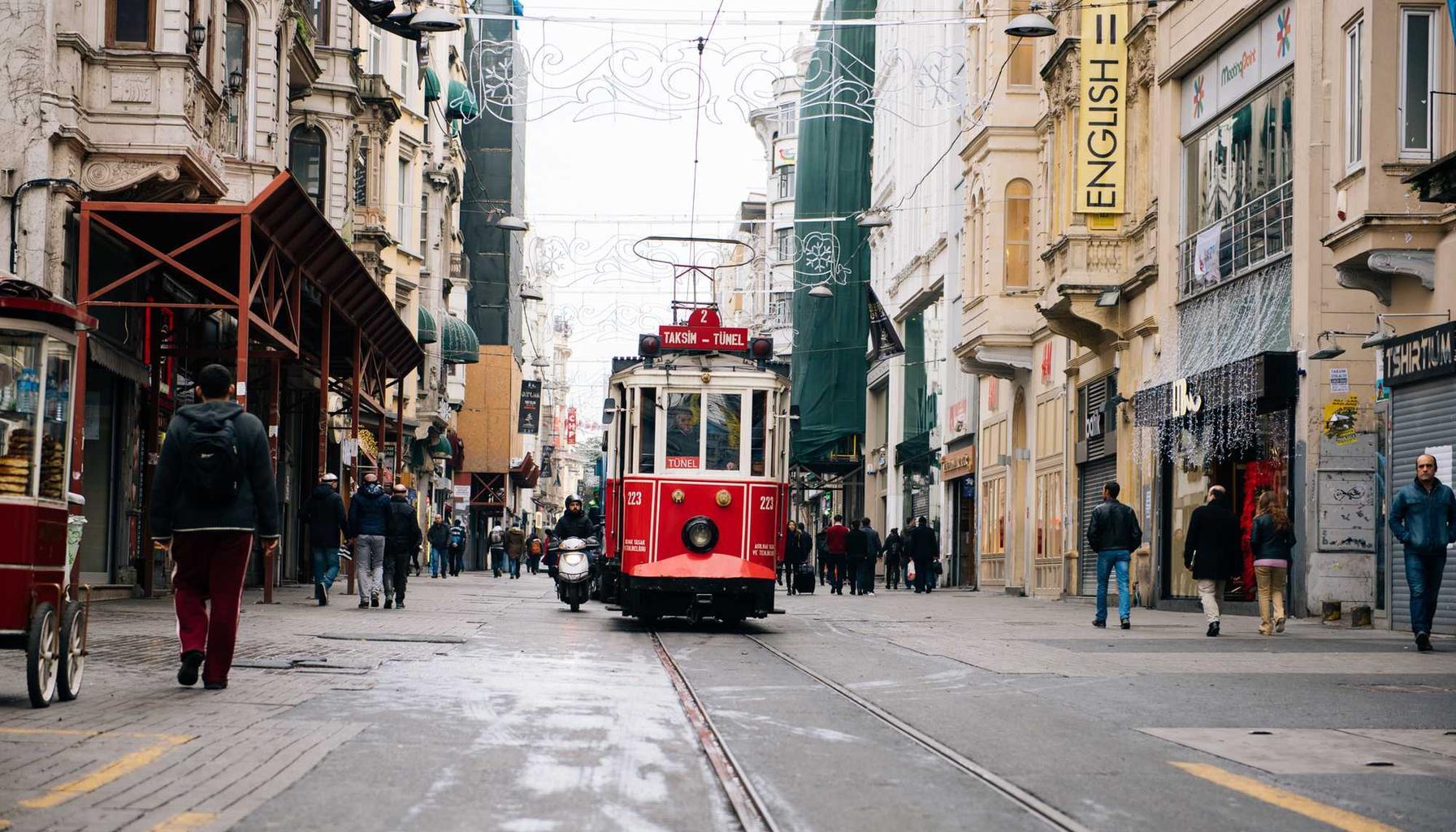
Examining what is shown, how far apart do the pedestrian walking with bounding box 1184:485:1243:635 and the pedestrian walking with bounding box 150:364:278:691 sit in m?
11.9

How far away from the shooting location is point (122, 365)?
23469 millimetres

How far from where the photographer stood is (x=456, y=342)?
200ft

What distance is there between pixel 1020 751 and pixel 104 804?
444 cm

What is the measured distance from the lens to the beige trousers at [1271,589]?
786 inches

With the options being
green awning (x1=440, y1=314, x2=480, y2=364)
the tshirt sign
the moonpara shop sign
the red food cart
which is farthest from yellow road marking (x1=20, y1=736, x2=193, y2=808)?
green awning (x1=440, y1=314, x2=480, y2=364)

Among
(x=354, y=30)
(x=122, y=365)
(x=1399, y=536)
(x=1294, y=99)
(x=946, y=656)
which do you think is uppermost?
(x=354, y=30)

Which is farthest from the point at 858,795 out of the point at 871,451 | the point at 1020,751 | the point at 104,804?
the point at 871,451

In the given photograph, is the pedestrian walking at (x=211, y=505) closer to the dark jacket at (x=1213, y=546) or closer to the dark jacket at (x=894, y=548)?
the dark jacket at (x=1213, y=546)

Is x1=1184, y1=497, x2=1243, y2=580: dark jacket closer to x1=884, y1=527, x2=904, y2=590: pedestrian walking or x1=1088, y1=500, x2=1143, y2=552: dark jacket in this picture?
x1=1088, y1=500, x2=1143, y2=552: dark jacket

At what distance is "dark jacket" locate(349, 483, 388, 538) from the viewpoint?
24000 millimetres

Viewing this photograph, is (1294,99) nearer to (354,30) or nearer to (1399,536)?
(1399,536)

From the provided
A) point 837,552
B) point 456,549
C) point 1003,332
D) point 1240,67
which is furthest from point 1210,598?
point 456,549

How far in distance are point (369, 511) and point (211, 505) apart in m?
13.7

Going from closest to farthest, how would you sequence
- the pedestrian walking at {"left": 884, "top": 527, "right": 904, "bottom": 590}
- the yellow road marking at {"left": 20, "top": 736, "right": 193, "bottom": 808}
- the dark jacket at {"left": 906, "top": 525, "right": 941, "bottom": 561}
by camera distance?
the yellow road marking at {"left": 20, "top": 736, "right": 193, "bottom": 808}, the dark jacket at {"left": 906, "top": 525, "right": 941, "bottom": 561}, the pedestrian walking at {"left": 884, "top": 527, "right": 904, "bottom": 590}
